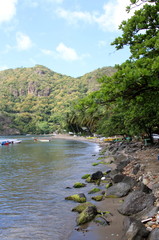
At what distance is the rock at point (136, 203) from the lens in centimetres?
920

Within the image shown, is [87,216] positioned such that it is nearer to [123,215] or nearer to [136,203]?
[123,215]

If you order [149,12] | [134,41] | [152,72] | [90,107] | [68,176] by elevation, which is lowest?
[68,176]

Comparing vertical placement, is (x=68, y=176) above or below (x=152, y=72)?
below

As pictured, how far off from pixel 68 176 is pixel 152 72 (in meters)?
13.2

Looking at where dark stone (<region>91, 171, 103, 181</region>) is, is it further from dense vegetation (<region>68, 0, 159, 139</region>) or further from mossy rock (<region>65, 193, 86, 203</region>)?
dense vegetation (<region>68, 0, 159, 139</region>)

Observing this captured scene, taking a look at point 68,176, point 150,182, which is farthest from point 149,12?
point 68,176

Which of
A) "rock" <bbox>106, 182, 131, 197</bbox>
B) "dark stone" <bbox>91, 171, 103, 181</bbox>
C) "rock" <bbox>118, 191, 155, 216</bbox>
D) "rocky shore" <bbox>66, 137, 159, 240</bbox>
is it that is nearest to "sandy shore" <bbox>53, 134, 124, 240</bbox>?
"rocky shore" <bbox>66, 137, 159, 240</bbox>

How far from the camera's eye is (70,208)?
1145cm

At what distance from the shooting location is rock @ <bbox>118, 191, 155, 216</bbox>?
9196mm

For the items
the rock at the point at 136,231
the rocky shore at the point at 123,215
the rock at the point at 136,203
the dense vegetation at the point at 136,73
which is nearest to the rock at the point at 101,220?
the rocky shore at the point at 123,215

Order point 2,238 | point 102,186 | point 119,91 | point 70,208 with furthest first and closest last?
point 102,186 < point 70,208 < point 119,91 < point 2,238

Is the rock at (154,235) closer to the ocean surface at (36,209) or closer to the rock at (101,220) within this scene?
the rock at (101,220)

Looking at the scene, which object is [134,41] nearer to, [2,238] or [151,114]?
[151,114]

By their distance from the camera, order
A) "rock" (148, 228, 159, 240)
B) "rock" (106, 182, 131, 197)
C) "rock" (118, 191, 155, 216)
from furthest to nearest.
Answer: "rock" (106, 182, 131, 197) < "rock" (118, 191, 155, 216) < "rock" (148, 228, 159, 240)
